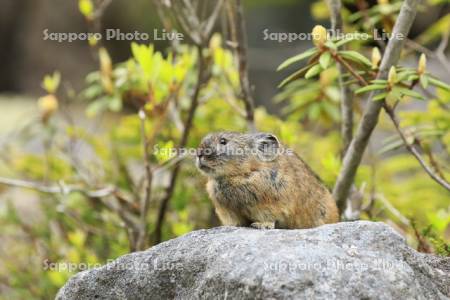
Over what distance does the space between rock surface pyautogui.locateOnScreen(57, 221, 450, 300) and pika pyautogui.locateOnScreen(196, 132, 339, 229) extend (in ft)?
3.18

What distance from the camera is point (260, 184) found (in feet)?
20.5

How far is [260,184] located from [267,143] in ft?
1.38

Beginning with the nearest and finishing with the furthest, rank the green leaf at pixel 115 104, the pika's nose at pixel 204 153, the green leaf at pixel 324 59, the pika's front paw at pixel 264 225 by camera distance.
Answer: the green leaf at pixel 324 59 < the pika's front paw at pixel 264 225 < the pika's nose at pixel 204 153 < the green leaf at pixel 115 104

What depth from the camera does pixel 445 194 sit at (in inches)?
359

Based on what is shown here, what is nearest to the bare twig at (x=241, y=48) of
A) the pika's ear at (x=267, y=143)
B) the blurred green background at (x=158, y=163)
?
the blurred green background at (x=158, y=163)

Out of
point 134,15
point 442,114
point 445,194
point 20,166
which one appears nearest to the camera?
point 442,114

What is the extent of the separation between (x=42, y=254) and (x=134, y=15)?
12335mm

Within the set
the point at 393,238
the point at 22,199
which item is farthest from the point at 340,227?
the point at 22,199

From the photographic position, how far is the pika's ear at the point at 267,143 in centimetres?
642

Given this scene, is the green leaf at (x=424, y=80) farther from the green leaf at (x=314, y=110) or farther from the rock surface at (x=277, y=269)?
the green leaf at (x=314, y=110)

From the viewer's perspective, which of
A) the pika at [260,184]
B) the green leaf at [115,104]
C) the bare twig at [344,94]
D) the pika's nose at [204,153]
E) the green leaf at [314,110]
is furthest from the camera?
the green leaf at [115,104]

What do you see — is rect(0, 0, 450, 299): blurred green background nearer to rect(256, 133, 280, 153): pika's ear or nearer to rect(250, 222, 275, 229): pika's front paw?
rect(256, 133, 280, 153): pika's ear

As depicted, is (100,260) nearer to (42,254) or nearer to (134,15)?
(42,254)

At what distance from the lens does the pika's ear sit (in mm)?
6422
